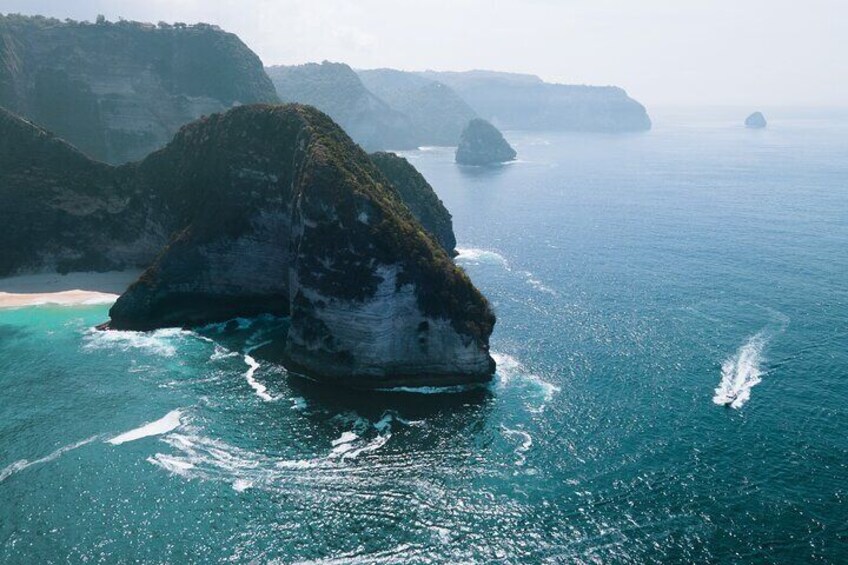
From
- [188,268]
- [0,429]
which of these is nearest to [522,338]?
[188,268]

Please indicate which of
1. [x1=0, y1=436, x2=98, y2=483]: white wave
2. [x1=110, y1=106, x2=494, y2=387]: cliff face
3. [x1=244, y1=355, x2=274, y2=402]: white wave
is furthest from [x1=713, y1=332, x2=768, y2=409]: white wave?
[x1=0, y1=436, x2=98, y2=483]: white wave

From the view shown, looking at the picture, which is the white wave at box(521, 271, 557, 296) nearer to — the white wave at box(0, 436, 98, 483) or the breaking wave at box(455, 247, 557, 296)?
the breaking wave at box(455, 247, 557, 296)

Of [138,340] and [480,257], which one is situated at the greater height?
[480,257]

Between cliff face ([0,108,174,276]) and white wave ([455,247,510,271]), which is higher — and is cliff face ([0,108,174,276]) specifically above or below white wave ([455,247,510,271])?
above

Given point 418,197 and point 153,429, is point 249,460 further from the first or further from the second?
point 418,197

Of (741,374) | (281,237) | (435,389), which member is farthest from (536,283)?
(281,237)
